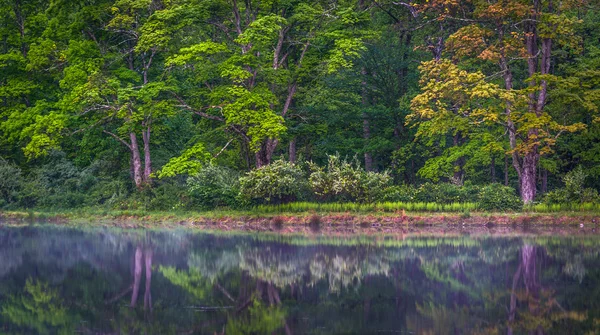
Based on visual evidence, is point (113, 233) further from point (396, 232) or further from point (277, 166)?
point (396, 232)

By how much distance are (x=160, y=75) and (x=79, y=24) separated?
4.57m

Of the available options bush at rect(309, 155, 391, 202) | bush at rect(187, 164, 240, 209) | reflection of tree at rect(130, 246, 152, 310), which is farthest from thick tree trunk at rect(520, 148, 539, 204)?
reflection of tree at rect(130, 246, 152, 310)

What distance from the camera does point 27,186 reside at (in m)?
37.6

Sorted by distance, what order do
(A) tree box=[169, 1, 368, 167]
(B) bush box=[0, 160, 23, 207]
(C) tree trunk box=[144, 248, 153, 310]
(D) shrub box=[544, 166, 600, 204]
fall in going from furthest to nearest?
(B) bush box=[0, 160, 23, 207], (A) tree box=[169, 1, 368, 167], (D) shrub box=[544, 166, 600, 204], (C) tree trunk box=[144, 248, 153, 310]

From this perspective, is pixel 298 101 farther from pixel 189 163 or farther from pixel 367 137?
pixel 189 163

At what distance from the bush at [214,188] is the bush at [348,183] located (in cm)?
348

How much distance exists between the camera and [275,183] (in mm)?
31156

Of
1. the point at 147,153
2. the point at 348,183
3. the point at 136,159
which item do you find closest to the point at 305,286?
the point at 348,183

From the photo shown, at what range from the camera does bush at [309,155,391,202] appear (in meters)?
30.7

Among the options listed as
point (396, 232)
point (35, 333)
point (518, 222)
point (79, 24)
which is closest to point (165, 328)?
point (35, 333)

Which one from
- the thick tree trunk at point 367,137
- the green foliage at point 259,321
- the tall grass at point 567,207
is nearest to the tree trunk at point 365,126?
the thick tree trunk at point 367,137

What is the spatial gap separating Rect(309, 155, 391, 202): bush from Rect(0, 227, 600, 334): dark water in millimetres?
7744

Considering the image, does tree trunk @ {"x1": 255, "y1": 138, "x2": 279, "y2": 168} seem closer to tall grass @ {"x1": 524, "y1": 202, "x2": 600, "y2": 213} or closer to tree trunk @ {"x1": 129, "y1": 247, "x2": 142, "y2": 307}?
tall grass @ {"x1": 524, "y1": 202, "x2": 600, "y2": 213}

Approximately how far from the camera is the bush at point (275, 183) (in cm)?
3084
